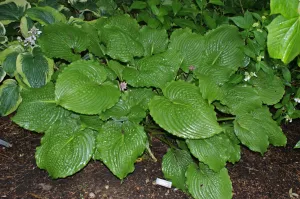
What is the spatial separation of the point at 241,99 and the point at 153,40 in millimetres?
556

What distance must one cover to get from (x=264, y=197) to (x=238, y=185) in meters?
0.14

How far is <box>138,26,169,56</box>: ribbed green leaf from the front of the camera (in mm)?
2037

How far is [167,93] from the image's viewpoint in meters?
1.79

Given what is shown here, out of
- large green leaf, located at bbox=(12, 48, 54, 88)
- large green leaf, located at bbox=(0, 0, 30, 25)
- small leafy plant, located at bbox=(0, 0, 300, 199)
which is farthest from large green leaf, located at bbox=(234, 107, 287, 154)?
large green leaf, located at bbox=(0, 0, 30, 25)

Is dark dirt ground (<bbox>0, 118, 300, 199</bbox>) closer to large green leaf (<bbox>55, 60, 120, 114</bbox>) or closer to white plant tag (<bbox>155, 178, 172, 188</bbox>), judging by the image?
white plant tag (<bbox>155, 178, 172, 188</bbox>)

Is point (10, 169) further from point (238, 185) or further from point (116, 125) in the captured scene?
point (238, 185)

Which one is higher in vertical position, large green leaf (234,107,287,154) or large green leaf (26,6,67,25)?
large green leaf (26,6,67,25)

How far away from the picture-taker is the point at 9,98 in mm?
2025

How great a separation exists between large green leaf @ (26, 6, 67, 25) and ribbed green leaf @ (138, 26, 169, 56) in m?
0.48

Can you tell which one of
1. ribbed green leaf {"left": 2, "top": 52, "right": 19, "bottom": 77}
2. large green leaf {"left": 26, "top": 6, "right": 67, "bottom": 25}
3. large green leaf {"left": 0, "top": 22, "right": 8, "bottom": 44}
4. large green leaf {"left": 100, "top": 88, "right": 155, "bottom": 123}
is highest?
large green leaf {"left": 26, "top": 6, "right": 67, "bottom": 25}

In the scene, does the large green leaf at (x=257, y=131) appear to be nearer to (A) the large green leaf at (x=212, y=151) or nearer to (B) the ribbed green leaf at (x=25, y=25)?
(A) the large green leaf at (x=212, y=151)

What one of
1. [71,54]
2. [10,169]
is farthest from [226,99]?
[10,169]

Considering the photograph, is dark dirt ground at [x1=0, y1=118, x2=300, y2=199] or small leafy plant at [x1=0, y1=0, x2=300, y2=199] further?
dark dirt ground at [x1=0, y1=118, x2=300, y2=199]

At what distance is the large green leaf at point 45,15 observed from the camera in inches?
83.3
